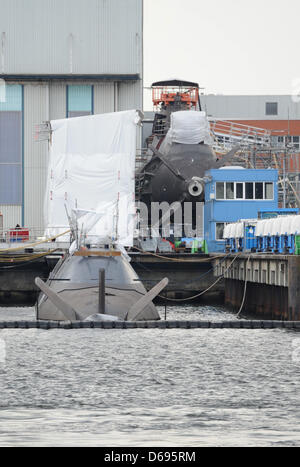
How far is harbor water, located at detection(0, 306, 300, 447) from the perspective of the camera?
16625 millimetres

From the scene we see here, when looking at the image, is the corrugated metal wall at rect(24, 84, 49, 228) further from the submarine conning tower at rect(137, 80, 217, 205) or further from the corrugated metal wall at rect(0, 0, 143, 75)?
the submarine conning tower at rect(137, 80, 217, 205)

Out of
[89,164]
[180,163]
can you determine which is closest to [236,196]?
Answer: [180,163]

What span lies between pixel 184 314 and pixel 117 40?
1464 inches

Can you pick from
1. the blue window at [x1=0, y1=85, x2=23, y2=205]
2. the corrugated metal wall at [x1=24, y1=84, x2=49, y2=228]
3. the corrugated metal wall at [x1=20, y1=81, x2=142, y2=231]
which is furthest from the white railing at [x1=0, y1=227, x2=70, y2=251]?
the blue window at [x1=0, y1=85, x2=23, y2=205]

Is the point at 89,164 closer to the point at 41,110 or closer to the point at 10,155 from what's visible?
the point at 10,155

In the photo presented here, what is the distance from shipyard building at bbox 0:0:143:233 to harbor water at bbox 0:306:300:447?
1739 inches

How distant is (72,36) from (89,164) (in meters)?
12.1

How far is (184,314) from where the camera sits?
46750mm

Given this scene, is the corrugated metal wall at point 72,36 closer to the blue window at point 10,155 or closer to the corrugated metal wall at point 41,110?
the corrugated metal wall at point 41,110

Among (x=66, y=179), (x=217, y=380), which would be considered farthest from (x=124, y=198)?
(x=217, y=380)

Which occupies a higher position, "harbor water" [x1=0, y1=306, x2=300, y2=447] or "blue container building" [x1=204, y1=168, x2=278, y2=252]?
"blue container building" [x1=204, y1=168, x2=278, y2=252]

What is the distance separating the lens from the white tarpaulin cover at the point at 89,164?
234ft

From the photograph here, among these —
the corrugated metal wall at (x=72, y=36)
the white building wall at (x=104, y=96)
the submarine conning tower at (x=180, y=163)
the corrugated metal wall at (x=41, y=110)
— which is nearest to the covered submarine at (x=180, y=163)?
the submarine conning tower at (x=180, y=163)
